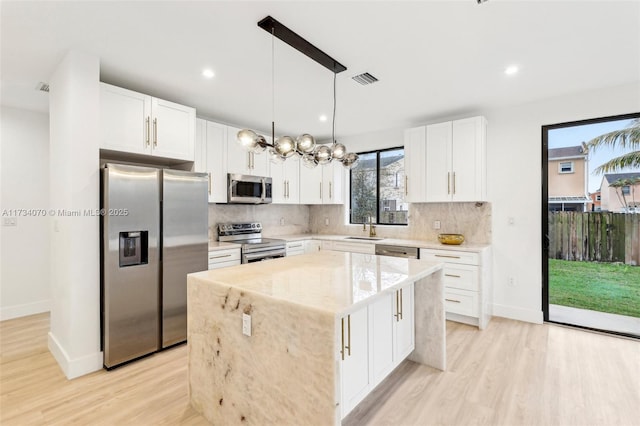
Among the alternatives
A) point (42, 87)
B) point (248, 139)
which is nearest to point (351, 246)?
point (248, 139)

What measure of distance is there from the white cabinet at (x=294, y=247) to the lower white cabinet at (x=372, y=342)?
2261 mm

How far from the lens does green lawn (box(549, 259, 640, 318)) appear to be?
10.6 ft

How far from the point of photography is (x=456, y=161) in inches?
154

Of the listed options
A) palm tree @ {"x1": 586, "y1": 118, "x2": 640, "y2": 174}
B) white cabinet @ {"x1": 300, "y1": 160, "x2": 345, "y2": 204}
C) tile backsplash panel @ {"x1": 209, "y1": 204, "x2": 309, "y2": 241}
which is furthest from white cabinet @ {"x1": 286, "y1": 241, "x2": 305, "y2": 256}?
palm tree @ {"x1": 586, "y1": 118, "x2": 640, "y2": 174}

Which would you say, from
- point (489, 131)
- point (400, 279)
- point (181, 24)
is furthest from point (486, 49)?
point (181, 24)

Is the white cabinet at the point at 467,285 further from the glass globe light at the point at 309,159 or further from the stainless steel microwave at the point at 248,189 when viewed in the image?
the stainless steel microwave at the point at 248,189

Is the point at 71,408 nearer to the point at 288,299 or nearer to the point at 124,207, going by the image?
the point at 124,207

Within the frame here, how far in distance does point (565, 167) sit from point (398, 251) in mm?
2139

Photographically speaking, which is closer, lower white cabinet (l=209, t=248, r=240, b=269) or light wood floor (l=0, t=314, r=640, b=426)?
light wood floor (l=0, t=314, r=640, b=426)

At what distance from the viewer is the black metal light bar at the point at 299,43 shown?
6.84ft

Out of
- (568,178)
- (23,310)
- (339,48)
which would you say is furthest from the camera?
(23,310)

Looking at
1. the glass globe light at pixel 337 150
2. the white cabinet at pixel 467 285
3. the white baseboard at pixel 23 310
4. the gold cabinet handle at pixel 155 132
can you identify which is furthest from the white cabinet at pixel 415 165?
the white baseboard at pixel 23 310

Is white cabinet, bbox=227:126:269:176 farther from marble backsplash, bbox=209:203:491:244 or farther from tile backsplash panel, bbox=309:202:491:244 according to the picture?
tile backsplash panel, bbox=309:202:491:244

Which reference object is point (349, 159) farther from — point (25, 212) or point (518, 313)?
point (25, 212)
